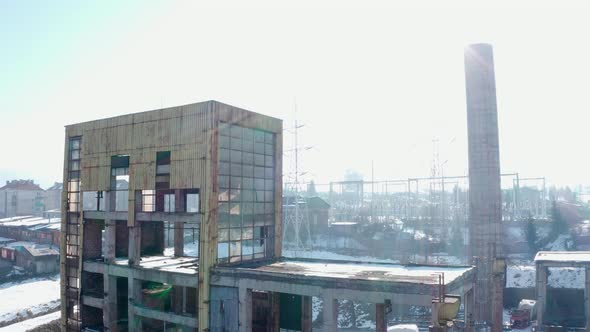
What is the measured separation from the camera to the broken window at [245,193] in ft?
70.5

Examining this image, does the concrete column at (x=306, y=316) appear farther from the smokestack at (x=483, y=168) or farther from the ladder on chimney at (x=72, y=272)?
the smokestack at (x=483, y=168)

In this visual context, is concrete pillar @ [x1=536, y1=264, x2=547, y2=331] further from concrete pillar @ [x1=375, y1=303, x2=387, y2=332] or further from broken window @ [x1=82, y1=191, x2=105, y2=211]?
broken window @ [x1=82, y1=191, x2=105, y2=211]

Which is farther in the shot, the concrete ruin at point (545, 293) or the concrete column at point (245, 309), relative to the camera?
the concrete ruin at point (545, 293)

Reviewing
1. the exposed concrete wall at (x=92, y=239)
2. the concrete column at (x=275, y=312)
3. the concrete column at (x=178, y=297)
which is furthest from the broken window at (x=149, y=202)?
the concrete column at (x=275, y=312)

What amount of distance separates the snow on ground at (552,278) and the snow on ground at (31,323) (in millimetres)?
40898

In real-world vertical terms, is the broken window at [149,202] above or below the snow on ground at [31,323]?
above

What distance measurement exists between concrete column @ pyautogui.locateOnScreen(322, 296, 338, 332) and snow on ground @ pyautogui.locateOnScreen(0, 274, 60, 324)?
33170mm

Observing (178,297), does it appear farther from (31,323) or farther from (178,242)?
(31,323)

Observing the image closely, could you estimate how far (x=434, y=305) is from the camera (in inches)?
589

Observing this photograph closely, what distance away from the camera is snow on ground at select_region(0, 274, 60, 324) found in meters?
38.9

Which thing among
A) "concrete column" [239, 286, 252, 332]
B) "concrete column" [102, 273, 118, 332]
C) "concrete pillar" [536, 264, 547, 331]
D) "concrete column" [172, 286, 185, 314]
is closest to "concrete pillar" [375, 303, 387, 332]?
"concrete column" [239, 286, 252, 332]

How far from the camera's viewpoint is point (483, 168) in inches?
1180

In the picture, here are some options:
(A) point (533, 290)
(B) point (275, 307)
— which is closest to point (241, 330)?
(B) point (275, 307)

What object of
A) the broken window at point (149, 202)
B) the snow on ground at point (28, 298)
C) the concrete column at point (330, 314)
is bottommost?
the snow on ground at point (28, 298)
